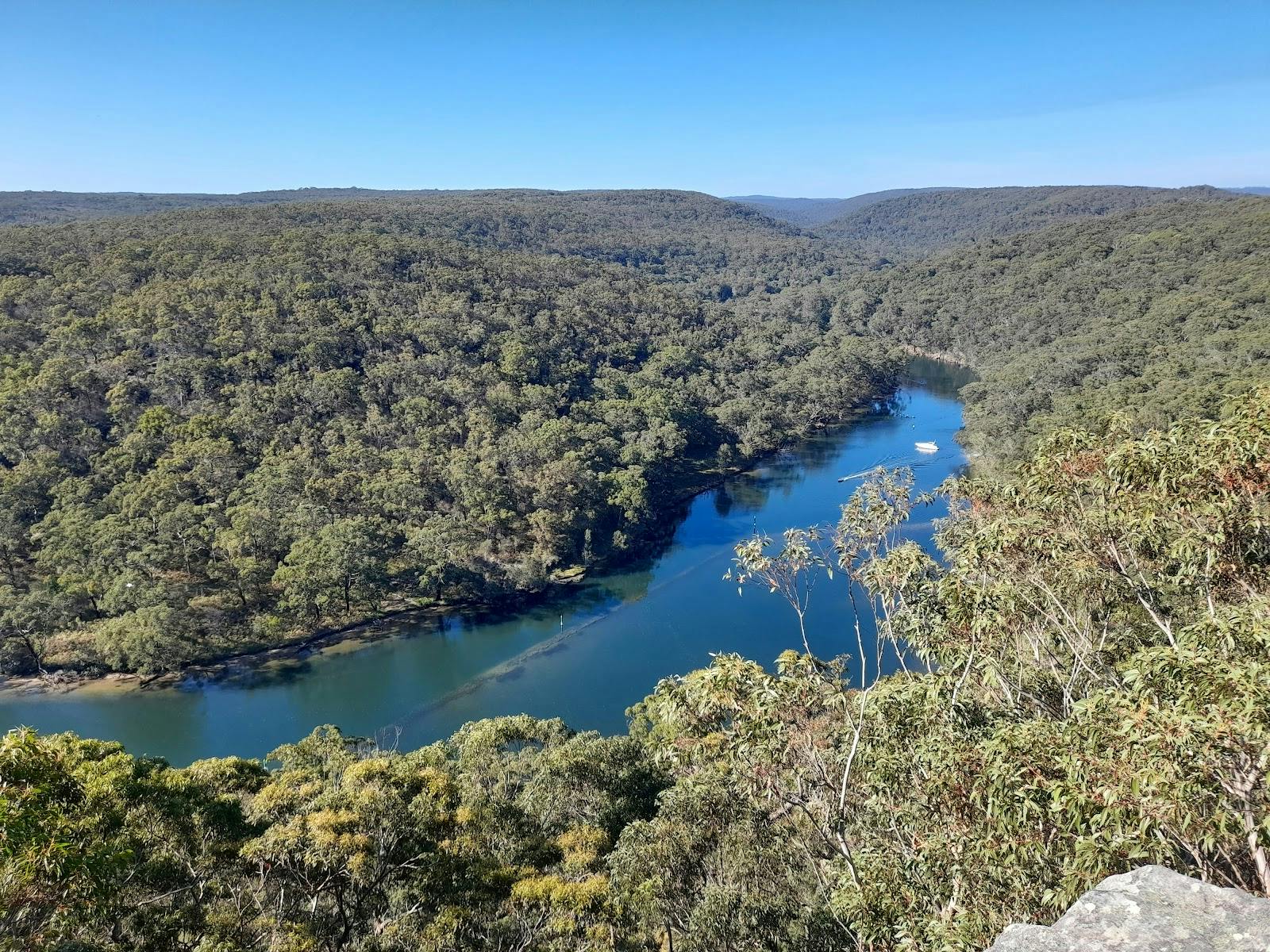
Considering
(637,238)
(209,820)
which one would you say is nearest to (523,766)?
(209,820)

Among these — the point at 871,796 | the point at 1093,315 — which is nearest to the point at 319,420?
the point at 871,796

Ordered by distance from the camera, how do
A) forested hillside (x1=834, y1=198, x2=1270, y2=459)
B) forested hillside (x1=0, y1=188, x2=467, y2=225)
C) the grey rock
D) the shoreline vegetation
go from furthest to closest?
1. forested hillside (x1=0, y1=188, x2=467, y2=225)
2. forested hillside (x1=834, y1=198, x2=1270, y2=459)
3. the shoreline vegetation
4. the grey rock

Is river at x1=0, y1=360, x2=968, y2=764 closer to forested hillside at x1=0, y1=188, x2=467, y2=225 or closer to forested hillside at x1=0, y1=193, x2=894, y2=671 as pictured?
forested hillside at x1=0, y1=193, x2=894, y2=671

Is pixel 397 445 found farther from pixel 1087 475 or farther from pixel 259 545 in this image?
pixel 1087 475

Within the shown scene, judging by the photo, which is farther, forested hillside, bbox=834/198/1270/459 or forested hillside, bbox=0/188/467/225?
forested hillside, bbox=0/188/467/225

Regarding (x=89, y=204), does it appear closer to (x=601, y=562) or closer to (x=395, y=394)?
→ (x=395, y=394)

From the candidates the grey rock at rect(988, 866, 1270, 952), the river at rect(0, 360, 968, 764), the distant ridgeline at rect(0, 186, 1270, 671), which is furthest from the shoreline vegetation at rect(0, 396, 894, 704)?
the grey rock at rect(988, 866, 1270, 952)
